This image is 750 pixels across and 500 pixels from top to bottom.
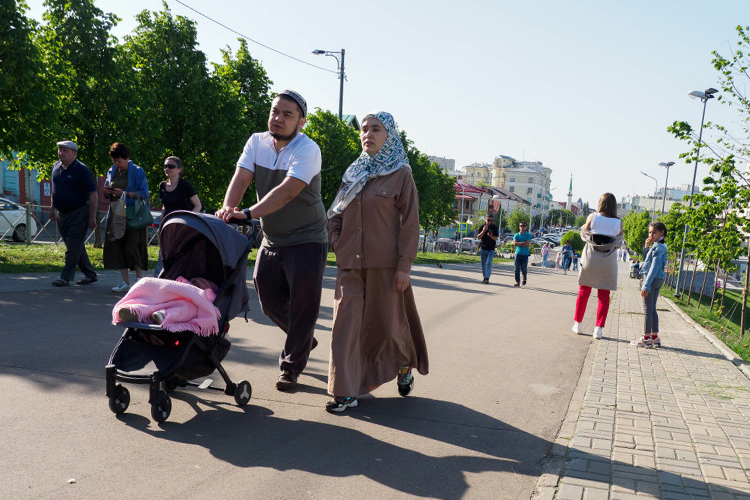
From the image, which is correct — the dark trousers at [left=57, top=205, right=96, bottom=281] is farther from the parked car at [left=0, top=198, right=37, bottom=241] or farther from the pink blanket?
the parked car at [left=0, top=198, right=37, bottom=241]

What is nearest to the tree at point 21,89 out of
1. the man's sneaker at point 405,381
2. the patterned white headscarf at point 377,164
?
the patterned white headscarf at point 377,164

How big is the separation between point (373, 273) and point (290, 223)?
28.8 inches

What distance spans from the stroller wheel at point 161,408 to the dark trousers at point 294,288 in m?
1.08

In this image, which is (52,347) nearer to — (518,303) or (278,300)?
(278,300)

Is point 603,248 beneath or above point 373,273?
above

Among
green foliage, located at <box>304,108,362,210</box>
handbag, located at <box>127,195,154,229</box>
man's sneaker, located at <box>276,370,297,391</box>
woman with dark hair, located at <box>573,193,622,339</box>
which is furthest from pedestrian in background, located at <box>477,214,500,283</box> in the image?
man's sneaker, located at <box>276,370,297,391</box>

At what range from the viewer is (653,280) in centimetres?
823

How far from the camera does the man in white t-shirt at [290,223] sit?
4.54 metres

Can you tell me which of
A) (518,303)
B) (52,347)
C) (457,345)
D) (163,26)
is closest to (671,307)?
(518,303)

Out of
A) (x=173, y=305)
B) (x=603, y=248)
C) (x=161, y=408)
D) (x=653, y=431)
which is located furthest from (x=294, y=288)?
(x=603, y=248)

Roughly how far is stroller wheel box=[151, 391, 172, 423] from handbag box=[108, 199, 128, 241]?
5.22m

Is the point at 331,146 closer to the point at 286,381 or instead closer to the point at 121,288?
the point at 121,288

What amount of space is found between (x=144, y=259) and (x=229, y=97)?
13443 millimetres

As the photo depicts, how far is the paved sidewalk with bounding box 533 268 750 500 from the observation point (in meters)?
3.48
